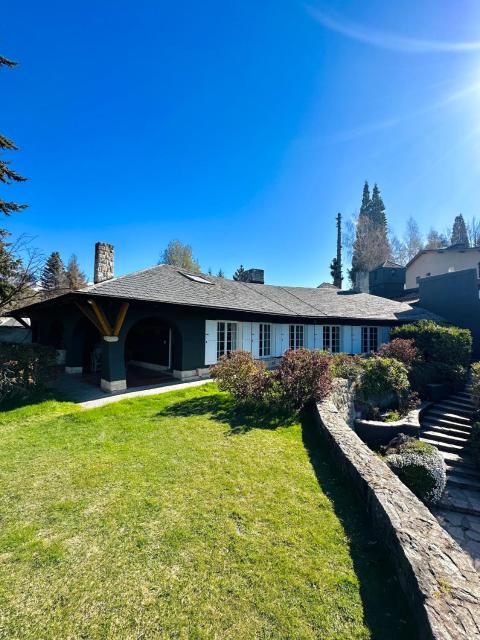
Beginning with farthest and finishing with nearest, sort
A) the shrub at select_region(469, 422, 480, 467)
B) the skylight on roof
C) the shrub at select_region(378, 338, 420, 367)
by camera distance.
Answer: the skylight on roof
the shrub at select_region(378, 338, 420, 367)
the shrub at select_region(469, 422, 480, 467)

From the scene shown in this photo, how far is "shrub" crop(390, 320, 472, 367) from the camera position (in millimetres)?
12258

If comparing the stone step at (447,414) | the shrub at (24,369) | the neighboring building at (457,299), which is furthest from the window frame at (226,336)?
the neighboring building at (457,299)

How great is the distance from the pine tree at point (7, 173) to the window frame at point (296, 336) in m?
13.4

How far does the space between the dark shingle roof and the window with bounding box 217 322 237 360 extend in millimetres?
1121

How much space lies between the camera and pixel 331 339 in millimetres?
16734

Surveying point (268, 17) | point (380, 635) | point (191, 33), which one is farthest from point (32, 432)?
point (268, 17)

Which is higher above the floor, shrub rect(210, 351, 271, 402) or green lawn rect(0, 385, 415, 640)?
shrub rect(210, 351, 271, 402)

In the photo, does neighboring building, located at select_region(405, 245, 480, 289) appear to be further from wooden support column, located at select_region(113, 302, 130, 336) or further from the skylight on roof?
wooden support column, located at select_region(113, 302, 130, 336)

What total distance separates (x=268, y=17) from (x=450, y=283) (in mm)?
16605

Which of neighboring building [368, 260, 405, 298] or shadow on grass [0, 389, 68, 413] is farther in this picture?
neighboring building [368, 260, 405, 298]

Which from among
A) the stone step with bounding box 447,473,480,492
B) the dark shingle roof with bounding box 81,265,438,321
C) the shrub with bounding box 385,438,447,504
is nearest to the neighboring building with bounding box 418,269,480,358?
the dark shingle roof with bounding box 81,265,438,321

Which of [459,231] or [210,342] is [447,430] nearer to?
[210,342]

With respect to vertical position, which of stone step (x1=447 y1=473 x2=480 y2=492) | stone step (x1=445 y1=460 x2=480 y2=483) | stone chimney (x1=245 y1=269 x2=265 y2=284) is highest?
stone chimney (x1=245 y1=269 x2=265 y2=284)

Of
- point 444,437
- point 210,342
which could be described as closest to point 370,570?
point 444,437
